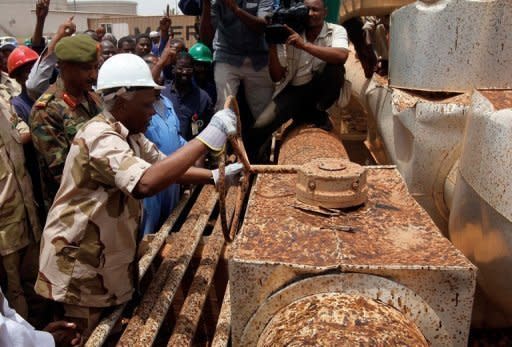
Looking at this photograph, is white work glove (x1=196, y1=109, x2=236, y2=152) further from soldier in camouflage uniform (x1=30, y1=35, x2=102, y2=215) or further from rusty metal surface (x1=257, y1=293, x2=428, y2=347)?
soldier in camouflage uniform (x1=30, y1=35, x2=102, y2=215)

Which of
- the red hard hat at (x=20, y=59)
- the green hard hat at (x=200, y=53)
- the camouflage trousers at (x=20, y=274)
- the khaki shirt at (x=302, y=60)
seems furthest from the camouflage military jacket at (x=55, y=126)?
the green hard hat at (x=200, y=53)

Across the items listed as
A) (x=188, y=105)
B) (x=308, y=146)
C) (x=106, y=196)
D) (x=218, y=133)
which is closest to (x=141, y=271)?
(x=106, y=196)

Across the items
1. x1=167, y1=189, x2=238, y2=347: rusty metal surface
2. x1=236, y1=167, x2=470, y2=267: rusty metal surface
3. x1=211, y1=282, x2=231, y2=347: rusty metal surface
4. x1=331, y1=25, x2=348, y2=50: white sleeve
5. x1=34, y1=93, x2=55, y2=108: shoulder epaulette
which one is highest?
x1=331, y1=25, x2=348, y2=50: white sleeve

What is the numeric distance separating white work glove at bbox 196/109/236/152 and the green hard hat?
3149mm

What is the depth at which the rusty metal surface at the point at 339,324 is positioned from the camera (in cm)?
121

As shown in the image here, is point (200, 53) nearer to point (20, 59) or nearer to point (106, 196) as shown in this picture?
point (20, 59)

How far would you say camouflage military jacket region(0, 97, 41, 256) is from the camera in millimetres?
2555

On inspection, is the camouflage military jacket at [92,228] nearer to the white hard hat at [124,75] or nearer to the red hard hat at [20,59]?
the white hard hat at [124,75]

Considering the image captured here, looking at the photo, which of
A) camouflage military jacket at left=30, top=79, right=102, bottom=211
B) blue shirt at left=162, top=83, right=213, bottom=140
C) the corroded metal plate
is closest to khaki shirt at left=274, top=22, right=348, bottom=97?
blue shirt at left=162, top=83, right=213, bottom=140

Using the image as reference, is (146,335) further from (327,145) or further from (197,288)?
(327,145)

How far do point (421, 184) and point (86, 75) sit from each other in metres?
1.90

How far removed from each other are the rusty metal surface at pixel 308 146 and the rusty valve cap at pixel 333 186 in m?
1.01

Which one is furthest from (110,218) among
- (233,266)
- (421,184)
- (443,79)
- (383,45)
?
(383,45)

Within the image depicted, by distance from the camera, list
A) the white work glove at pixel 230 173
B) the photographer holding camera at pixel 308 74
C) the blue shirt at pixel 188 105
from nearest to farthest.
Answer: the white work glove at pixel 230 173
the photographer holding camera at pixel 308 74
the blue shirt at pixel 188 105
